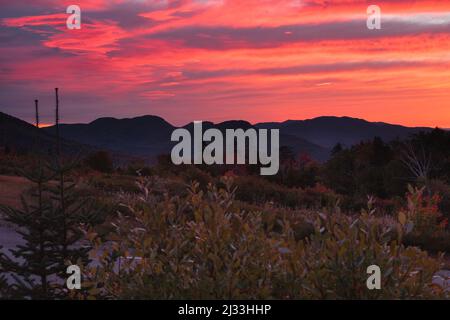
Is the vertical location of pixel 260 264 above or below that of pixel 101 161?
above

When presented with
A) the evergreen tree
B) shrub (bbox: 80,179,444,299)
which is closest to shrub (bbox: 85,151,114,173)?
the evergreen tree

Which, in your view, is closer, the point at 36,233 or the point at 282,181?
the point at 36,233

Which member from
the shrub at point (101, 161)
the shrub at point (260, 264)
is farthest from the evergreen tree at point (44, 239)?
the shrub at point (101, 161)

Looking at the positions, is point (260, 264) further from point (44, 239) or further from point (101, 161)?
point (101, 161)

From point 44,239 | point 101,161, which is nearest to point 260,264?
point 44,239

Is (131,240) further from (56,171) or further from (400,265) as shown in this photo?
(400,265)

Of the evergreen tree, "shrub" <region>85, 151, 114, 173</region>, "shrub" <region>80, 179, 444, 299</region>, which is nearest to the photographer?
"shrub" <region>80, 179, 444, 299</region>

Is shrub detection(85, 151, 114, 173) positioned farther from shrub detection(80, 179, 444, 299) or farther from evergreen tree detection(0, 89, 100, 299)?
shrub detection(80, 179, 444, 299)

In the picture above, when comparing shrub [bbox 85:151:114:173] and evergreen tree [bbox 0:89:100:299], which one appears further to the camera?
shrub [bbox 85:151:114:173]

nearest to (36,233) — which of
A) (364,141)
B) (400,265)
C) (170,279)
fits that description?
(170,279)

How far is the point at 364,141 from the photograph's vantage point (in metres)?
58.8

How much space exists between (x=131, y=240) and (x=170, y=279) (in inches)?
25.1

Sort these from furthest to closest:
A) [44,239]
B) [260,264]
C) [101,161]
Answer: [101,161] → [44,239] → [260,264]
